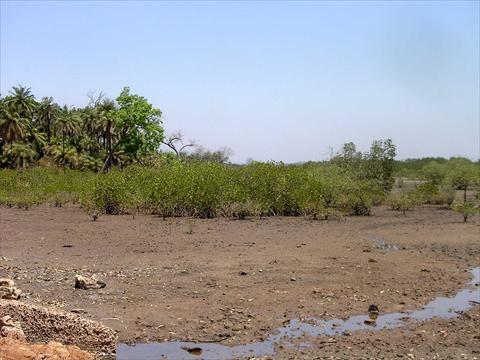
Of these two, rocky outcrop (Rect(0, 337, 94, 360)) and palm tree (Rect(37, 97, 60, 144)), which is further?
palm tree (Rect(37, 97, 60, 144))

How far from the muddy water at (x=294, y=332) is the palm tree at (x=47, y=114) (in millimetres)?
63242

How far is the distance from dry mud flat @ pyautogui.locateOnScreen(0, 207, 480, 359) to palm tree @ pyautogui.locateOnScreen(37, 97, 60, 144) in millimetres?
47294

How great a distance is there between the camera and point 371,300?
10.9 meters

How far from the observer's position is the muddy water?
7.57 metres

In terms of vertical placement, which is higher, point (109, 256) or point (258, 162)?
point (258, 162)

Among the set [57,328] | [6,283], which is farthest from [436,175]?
[57,328]

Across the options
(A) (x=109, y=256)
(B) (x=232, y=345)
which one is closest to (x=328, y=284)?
(B) (x=232, y=345)

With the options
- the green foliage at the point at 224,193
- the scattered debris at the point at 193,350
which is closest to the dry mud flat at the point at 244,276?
the scattered debris at the point at 193,350

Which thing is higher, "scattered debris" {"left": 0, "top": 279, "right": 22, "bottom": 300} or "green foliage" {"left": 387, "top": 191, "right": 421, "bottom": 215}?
"green foliage" {"left": 387, "top": 191, "right": 421, "bottom": 215}

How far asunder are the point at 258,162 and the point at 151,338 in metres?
22.7

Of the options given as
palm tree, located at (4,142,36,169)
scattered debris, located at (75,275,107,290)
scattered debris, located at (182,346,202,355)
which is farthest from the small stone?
palm tree, located at (4,142,36,169)

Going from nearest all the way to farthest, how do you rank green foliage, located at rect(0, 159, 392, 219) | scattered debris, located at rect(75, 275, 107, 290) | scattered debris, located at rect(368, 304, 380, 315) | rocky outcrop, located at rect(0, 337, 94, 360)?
rocky outcrop, located at rect(0, 337, 94, 360) < scattered debris, located at rect(368, 304, 380, 315) < scattered debris, located at rect(75, 275, 107, 290) < green foliage, located at rect(0, 159, 392, 219)

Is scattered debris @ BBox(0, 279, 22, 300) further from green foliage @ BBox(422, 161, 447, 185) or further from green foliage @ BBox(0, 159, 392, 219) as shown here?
green foliage @ BBox(422, 161, 447, 185)

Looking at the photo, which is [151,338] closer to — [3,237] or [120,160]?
[3,237]
